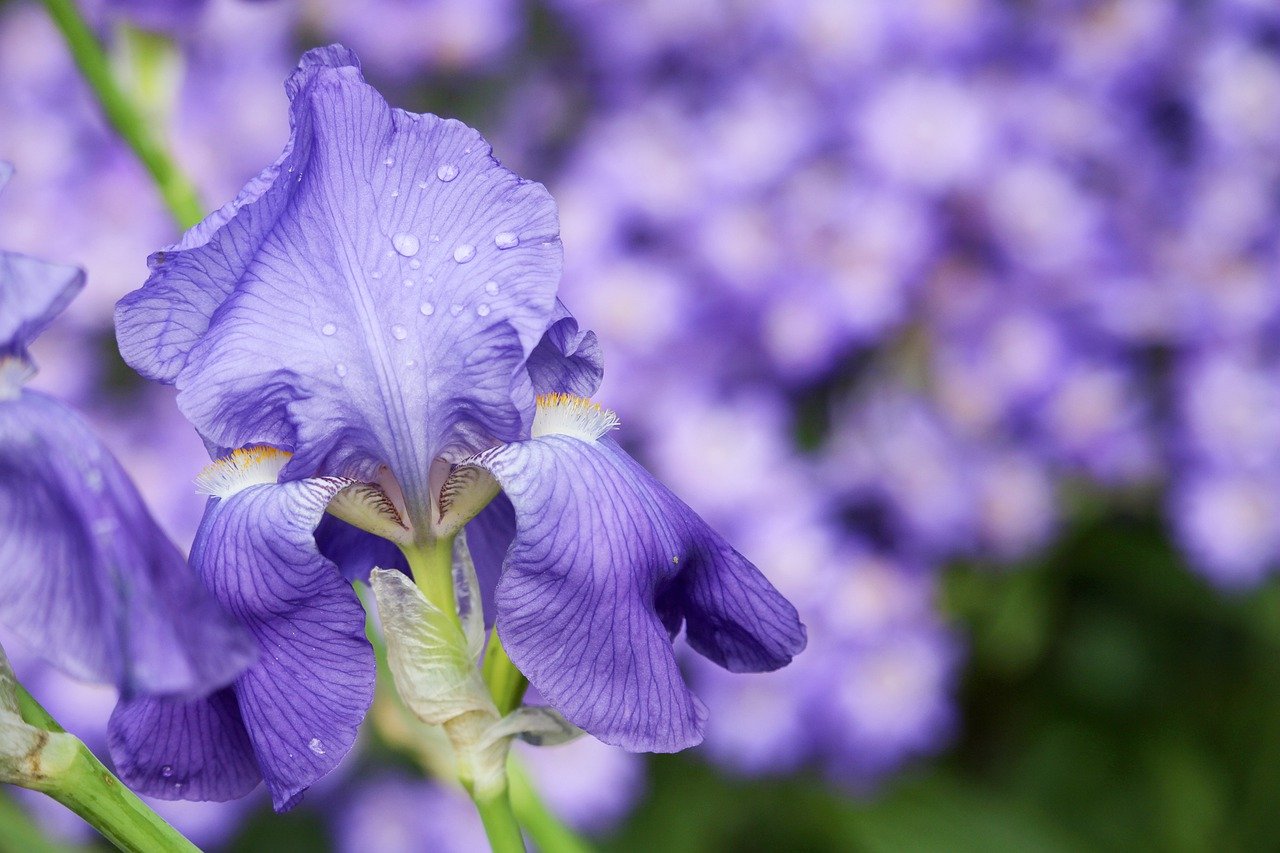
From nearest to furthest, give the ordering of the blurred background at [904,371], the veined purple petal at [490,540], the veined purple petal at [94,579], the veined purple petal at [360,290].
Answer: the veined purple petal at [94,579] < the veined purple petal at [360,290] < the veined purple petal at [490,540] < the blurred background at [904,371]

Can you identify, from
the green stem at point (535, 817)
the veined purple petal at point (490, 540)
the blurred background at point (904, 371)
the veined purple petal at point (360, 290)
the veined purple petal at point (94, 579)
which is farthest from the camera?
the blurred background at point (904, 371)

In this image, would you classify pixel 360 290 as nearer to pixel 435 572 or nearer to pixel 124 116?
pixel 435 572

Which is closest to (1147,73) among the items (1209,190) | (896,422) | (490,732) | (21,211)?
(1209,190)

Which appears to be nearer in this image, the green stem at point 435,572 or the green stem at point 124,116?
the green stem at point 435,572

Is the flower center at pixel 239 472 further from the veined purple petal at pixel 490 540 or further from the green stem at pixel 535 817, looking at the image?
the green stem at pixel 535 817

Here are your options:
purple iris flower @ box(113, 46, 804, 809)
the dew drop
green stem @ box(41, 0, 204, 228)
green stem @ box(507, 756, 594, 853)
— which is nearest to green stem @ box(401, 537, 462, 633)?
purple iris flower @ box(113, 46, 804, 809)

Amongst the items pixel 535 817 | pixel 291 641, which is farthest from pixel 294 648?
pixel 535 817

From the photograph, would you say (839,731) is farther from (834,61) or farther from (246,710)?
(246,710)

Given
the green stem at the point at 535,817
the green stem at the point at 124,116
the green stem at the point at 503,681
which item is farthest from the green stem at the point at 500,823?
the green stem at the point at 124,116
